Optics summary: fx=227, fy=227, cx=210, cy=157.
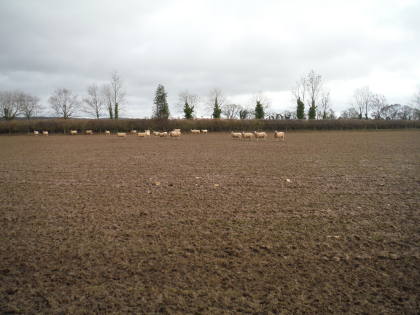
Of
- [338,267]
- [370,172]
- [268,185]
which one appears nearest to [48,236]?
[338,267]

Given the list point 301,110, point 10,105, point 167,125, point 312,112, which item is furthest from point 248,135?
point 10,105

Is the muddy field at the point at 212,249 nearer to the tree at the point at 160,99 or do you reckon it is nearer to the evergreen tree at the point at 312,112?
the tree at the point at 160,99

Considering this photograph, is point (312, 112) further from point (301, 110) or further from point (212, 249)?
point (212, 249)

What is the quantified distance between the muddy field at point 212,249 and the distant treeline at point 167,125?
4843 centimetres

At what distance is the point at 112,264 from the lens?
144 inches

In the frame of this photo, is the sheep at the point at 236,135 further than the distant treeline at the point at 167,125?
No

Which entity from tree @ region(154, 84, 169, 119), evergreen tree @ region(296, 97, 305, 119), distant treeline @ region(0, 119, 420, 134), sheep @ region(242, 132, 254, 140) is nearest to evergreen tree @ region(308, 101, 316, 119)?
evergreen tree @ region(296, 97, 305, 119)

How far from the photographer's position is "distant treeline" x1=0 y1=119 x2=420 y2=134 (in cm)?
5322

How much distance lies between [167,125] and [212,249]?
172 ft

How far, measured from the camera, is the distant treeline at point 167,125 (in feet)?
175

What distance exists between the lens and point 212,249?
408cm

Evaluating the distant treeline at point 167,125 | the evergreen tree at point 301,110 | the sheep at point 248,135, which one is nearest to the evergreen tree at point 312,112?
the evergreen tree at point 301,110

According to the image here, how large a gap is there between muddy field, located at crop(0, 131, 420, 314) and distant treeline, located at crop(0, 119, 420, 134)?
159 feet

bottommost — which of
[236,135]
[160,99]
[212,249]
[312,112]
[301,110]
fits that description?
[212,249]
